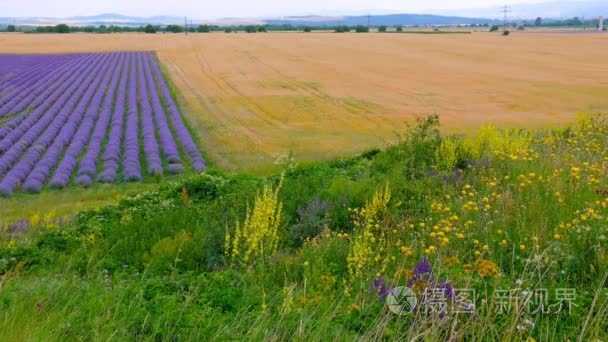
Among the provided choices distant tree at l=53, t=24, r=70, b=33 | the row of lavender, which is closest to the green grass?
the row of lavender

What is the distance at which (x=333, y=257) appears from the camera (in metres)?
5.44

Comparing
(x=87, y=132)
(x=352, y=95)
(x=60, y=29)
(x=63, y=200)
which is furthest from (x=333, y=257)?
(x=60, y=29)

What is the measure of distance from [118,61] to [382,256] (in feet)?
150

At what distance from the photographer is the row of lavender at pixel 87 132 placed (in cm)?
1377

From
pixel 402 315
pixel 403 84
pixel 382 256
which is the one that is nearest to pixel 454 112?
pixel 403 84

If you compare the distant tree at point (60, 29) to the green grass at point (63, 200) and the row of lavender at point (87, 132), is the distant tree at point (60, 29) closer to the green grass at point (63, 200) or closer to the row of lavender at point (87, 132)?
the row of lavender at point (87, 132)

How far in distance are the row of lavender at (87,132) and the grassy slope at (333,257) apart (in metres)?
4.64

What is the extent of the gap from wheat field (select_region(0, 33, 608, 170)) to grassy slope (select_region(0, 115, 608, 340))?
6.89 metres

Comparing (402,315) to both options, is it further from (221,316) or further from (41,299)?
(41,299)

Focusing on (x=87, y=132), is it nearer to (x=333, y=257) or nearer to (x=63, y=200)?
(x=63, y=200)

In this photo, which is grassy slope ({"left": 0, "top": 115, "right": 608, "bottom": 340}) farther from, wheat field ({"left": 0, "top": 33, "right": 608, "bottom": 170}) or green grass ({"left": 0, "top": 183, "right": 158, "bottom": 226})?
wheat field ({"left": 0, "top": 33, "right": 608, "bottom": 170})

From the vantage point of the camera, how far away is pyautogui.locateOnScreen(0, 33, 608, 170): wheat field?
64.0 ft

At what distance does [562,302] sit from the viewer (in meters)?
4.01

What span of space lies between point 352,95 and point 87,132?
14.9 meters
